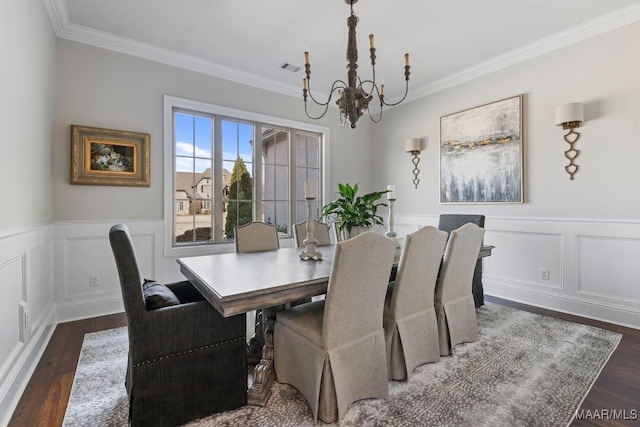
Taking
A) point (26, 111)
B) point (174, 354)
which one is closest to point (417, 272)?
point (174, 354)

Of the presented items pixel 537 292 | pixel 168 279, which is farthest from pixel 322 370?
pixel 537 292

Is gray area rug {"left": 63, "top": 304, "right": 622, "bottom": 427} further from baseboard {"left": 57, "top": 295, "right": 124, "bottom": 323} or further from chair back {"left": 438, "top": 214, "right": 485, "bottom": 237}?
chair back {"left": 438, "top": 214, "right": 485, "bottom": 237}

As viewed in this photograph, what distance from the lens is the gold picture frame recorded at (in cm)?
298

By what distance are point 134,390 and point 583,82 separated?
14.1 ft

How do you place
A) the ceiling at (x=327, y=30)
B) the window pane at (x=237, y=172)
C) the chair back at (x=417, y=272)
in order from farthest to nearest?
1. the window pane at (x=237, y=172)
2. the ceiling at (x=327, y=30)
3. the chair back at (x=417, y=272)

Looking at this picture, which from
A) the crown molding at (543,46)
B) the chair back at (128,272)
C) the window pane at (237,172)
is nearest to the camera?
the chair back at (128,272)

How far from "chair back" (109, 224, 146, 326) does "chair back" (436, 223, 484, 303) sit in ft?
6.13

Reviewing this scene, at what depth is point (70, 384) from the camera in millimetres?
1897

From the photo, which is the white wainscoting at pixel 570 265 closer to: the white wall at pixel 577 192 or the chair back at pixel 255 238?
the white wall at pixel 577 192

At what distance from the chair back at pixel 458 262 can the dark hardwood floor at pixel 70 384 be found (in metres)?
0.89

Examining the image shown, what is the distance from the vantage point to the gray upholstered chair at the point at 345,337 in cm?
153

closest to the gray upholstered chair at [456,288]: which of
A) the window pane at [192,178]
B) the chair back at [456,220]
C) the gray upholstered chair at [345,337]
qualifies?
the gray upholstered chair at [345,337]

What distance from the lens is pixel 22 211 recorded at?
6.64 feet

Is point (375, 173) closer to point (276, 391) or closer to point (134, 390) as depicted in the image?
point (276, 391)
